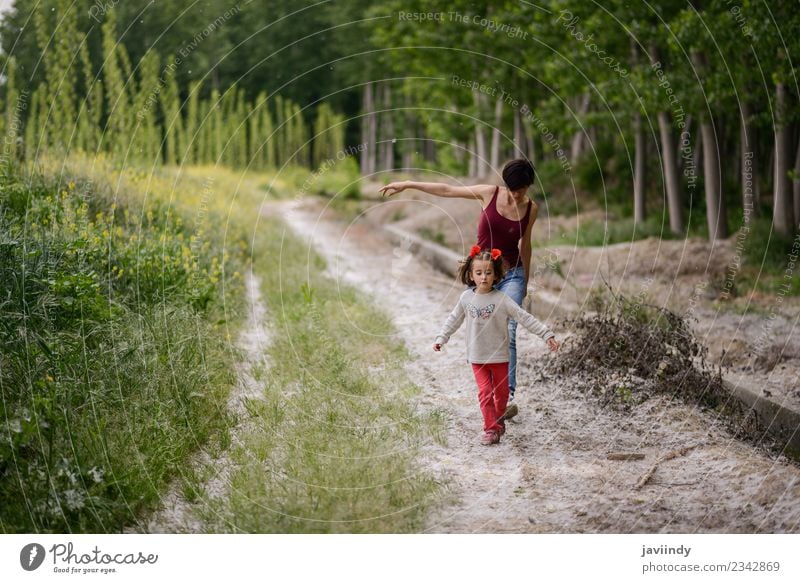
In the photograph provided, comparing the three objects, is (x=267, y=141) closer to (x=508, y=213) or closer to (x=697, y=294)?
(x=697, y=294)

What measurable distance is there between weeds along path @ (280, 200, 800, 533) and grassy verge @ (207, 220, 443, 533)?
21cm

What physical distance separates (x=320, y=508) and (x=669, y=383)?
3.28m

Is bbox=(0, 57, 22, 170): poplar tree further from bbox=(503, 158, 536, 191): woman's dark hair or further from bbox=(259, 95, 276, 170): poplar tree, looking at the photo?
bbox=(259, 95, 276, 170): poplar tree

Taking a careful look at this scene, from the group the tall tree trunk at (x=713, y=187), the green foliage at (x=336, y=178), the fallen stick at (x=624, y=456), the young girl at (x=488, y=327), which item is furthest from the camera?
the green foliage at (x=336, y=178)

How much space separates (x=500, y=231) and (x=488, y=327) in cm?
72

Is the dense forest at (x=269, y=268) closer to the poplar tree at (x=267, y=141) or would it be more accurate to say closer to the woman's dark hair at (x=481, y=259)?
the woman's dark hair at (x=481, y=259)

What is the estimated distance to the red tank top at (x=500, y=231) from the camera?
19.1ft

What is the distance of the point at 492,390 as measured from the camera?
5.61 m

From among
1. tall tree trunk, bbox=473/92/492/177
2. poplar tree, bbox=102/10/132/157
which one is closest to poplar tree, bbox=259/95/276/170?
tall tree trunk, bbox=473/92/492/177

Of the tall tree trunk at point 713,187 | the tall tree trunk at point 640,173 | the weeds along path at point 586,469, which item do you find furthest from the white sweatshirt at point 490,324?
the tall tree trunk at point 640,173

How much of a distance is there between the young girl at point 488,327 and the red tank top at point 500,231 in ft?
0.89

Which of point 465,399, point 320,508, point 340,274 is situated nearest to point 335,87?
point 340,274

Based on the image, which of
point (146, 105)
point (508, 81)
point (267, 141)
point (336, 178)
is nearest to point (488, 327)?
point (146, 105)

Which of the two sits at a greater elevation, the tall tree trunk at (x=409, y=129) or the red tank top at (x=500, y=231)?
the tall tree trunk at (x=409, y=129)
